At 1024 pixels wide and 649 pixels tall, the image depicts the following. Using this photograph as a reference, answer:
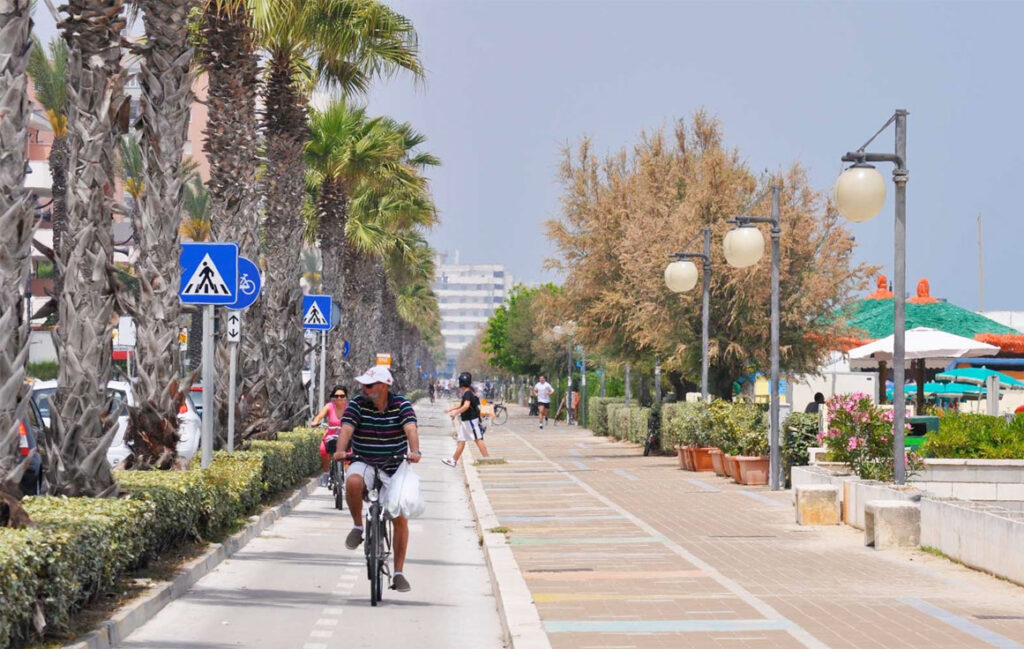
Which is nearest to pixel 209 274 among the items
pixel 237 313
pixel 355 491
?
pixel 237 313

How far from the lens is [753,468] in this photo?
83.1 ft

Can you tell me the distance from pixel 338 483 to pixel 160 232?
19.6 ft

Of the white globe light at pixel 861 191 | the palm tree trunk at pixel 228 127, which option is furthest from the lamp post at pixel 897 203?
the palm tree trunk at pixel 228 127

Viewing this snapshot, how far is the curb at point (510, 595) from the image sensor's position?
9297 mm

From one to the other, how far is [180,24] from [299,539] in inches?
224

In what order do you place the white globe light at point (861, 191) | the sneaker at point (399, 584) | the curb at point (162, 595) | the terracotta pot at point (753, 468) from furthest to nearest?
the terracotta pot at point (753, 468)
the white globe light at point (861, 191)
the sneaker at point (399, 584)
the curb at point (162, 595)

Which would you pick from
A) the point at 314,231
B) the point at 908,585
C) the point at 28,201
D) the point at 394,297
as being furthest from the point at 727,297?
the point at 394,297

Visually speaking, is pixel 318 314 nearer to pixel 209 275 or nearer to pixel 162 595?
pixel 209 275

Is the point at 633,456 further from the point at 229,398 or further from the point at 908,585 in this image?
the point at 908,585

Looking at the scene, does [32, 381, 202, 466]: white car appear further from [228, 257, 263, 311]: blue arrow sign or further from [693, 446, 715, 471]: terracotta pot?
[693, 446, 715, 471]: terracotta pot

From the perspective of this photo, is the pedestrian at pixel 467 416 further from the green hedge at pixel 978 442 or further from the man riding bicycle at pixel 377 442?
the man riding bicycle at pixel 377 442

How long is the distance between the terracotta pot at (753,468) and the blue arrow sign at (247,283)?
377 inches

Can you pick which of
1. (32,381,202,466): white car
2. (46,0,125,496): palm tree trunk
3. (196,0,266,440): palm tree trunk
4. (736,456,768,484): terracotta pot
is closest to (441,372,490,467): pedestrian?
(736,456,768,484): terracotta pot

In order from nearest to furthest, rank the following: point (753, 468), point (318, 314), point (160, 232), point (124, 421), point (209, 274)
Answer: point (160, 232), point (209, 274), point (124, 421), point (753, 468), point (318, 314)
